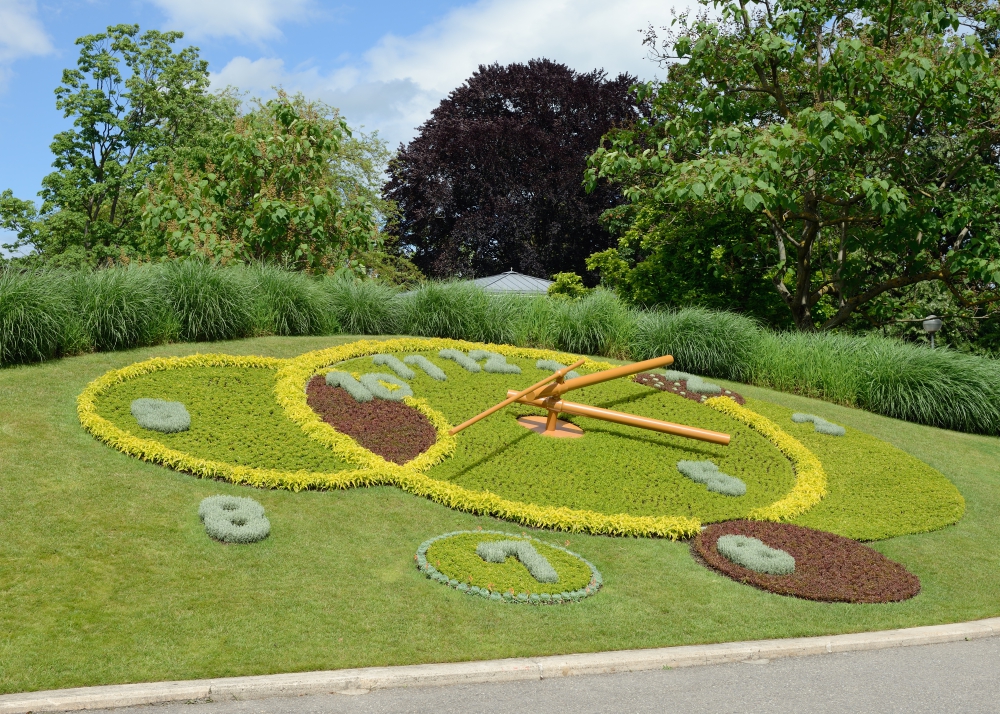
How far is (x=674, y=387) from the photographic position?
1264 cm

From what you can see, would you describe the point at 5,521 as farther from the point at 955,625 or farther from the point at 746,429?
the point at 746,429

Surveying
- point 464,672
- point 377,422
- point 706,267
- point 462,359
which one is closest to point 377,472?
point 377,422

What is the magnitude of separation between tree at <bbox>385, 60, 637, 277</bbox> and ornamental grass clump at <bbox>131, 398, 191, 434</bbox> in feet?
87.3

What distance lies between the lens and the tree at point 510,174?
3622 cm

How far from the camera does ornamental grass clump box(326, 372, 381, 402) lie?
10079 millimetres


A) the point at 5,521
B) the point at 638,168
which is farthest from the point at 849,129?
the point at 5,521

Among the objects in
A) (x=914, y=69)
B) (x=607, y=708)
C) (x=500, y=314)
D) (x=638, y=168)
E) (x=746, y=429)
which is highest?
(x=914, y=69)

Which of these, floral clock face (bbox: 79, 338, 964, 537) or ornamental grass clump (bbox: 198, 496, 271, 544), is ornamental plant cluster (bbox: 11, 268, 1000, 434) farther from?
ornamental grass clump (bbox: 198, 496, 271, 544)

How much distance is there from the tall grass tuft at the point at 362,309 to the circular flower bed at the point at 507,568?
280 inches

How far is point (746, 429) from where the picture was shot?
11352mm

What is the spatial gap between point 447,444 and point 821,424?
18.4ft

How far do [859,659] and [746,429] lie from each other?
5394 millimetres

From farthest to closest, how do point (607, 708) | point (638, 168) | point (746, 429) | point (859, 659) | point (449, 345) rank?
point (638, 168)
point (449, 345)
point (746, 429)
point (859, 659)
point (607, 708)

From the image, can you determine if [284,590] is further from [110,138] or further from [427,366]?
[110,138]
